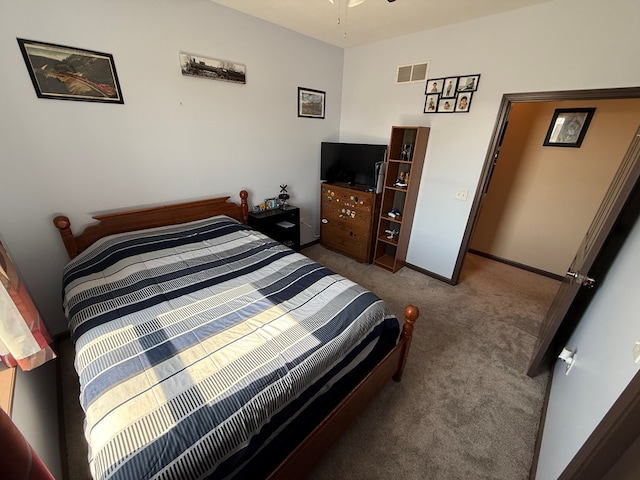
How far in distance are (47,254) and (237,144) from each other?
1771 millimetres

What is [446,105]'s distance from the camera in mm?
2537

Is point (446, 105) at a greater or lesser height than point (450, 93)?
lesser

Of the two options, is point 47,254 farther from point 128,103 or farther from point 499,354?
point 499,354

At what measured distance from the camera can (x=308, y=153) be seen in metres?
3.32

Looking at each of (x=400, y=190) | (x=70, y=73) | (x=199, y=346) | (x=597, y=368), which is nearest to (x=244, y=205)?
(x=70, y=73)

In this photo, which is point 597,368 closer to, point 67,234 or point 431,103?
point 431,103

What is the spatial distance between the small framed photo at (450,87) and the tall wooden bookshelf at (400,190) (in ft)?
1.12

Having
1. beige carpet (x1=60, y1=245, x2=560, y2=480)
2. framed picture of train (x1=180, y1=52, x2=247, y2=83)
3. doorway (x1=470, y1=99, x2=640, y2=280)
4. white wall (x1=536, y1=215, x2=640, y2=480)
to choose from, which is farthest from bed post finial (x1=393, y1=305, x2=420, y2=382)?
doorway (x1=470, y1=99, x2=640, y2=280)

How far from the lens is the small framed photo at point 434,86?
2525 millimetres

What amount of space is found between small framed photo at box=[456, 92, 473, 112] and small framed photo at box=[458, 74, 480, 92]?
33 mm

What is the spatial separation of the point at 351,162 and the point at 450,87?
1231mm

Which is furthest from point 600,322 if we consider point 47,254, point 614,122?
point 47,254

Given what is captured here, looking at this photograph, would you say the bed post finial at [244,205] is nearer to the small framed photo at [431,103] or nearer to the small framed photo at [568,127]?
the small framed photo at [431,103]

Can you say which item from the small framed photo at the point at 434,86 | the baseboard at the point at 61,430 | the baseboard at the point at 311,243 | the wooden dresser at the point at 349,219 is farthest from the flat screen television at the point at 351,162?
the baseboard at the point at 61,430
